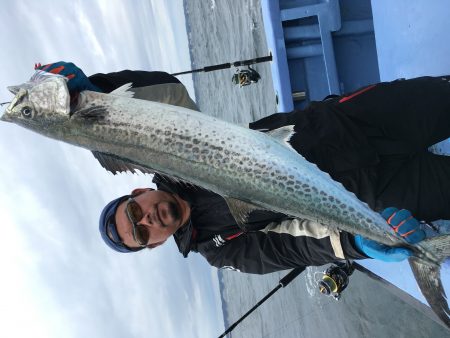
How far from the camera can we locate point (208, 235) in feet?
12.0

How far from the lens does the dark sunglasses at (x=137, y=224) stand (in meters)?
3.74

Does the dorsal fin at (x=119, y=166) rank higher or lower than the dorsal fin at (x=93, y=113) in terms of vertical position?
lower

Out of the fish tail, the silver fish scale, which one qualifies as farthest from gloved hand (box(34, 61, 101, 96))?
the fish tail

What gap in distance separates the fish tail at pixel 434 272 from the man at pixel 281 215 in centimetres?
9

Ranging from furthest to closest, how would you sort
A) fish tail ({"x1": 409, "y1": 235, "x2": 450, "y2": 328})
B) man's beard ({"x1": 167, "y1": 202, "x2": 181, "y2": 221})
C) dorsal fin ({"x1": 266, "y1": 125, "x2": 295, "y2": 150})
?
man's beard ({"x1": 167, "y1": 202, "x2": 181, "y2": 221})
dorsal fin ({"x1": 266, "y1": 125, "x2": 295, "y2": 150})
fish tail ({"x1": 409, "y1": 235, "x2": 450, "y2": 328})

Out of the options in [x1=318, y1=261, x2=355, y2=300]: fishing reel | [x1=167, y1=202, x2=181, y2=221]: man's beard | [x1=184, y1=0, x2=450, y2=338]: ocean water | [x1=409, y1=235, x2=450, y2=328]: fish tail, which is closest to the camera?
[x1=409, y1=235, x2=450, y2=328]: fish tail

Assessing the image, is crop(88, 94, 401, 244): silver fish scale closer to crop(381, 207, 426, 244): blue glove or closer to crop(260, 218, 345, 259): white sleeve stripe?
crop(381, 207, 426, 244): blue glove

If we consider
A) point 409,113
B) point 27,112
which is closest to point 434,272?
point 409,113

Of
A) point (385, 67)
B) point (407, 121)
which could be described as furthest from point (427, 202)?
point (385, 67)

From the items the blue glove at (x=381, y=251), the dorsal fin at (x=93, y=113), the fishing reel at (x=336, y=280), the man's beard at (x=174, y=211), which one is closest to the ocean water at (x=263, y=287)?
the fishing reel at (x=336, y=280)

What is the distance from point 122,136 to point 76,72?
2.10 feet

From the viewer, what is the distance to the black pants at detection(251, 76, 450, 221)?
2.98m

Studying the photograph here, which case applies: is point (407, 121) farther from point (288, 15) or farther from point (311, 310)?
point (311, 310)

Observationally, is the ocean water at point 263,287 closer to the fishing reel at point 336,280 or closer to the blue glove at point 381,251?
the fishing reel at point 336,280
